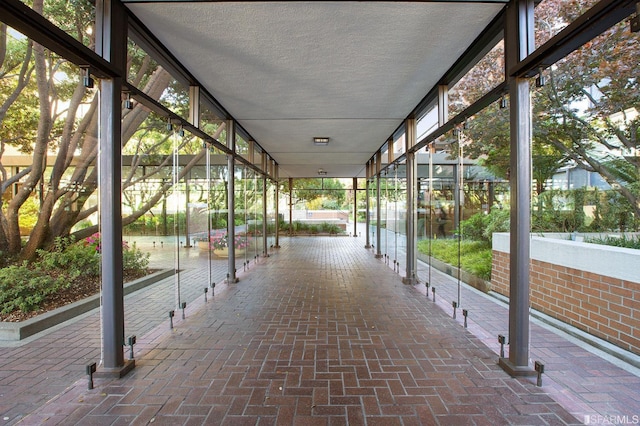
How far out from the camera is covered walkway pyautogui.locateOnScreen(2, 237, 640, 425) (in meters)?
2.02

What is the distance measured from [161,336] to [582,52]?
6.13m

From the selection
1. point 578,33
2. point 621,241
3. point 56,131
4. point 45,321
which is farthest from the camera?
point 56,131

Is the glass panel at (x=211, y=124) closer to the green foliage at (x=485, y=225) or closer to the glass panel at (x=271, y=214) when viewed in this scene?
the glass panel at (x=271, y=214)

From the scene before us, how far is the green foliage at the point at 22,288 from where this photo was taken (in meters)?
3.59

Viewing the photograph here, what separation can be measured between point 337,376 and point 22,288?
4003 mm

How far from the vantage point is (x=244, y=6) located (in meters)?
2.50

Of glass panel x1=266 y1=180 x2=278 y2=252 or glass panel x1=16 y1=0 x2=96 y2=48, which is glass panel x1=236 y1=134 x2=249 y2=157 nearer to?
glass panel x1=266 y1=180 x2=278 y2=252

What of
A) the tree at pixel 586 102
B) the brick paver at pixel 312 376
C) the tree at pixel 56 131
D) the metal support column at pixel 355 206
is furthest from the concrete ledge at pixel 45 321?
the metal support column at pixel 355 206

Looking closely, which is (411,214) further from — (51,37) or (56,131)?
(56,131)

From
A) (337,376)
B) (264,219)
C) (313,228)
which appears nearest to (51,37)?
(337,376)

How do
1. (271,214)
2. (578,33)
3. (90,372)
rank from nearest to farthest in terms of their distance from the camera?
(578,33)
(90,372)
(271,214)

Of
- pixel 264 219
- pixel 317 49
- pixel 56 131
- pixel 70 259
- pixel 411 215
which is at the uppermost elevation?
pixel 317 49
